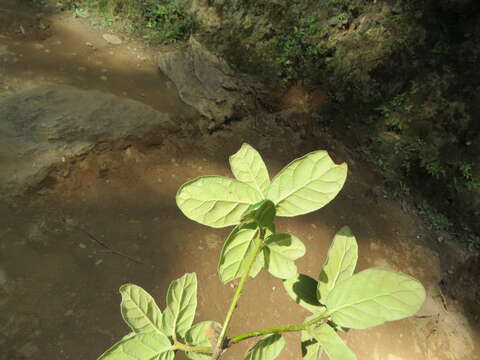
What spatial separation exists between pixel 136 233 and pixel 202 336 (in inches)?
80.5

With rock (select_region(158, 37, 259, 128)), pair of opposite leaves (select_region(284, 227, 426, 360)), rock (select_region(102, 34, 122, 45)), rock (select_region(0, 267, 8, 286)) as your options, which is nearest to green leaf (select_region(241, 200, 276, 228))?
pair of opposite leaves (select_region(284, 227, 426, 360))

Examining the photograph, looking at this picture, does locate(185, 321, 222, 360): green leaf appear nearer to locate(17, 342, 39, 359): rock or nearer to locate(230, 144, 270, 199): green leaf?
locate(230, 144, 270, 199): green leaf

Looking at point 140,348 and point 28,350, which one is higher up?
point 140,348

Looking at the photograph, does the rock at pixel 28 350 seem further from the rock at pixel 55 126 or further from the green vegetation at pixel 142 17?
the green vegetation at pixel 142 17

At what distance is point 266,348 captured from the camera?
0.51m

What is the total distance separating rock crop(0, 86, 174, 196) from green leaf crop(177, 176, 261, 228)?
7.80 ft

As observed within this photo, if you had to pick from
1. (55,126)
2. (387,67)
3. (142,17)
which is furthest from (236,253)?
(142,17)

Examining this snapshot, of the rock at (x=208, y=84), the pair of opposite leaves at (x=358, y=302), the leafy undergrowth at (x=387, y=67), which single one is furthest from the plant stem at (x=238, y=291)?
the leafy undergrowth at (x=387, y=67)

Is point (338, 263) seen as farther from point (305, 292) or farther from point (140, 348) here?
point (140, 348)

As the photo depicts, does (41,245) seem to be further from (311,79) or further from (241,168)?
(311,79)

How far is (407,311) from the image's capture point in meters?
0.46

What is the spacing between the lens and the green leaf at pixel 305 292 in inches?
22.9

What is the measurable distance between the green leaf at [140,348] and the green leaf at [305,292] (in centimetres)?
22

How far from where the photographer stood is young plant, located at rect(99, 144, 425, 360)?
463 mm
